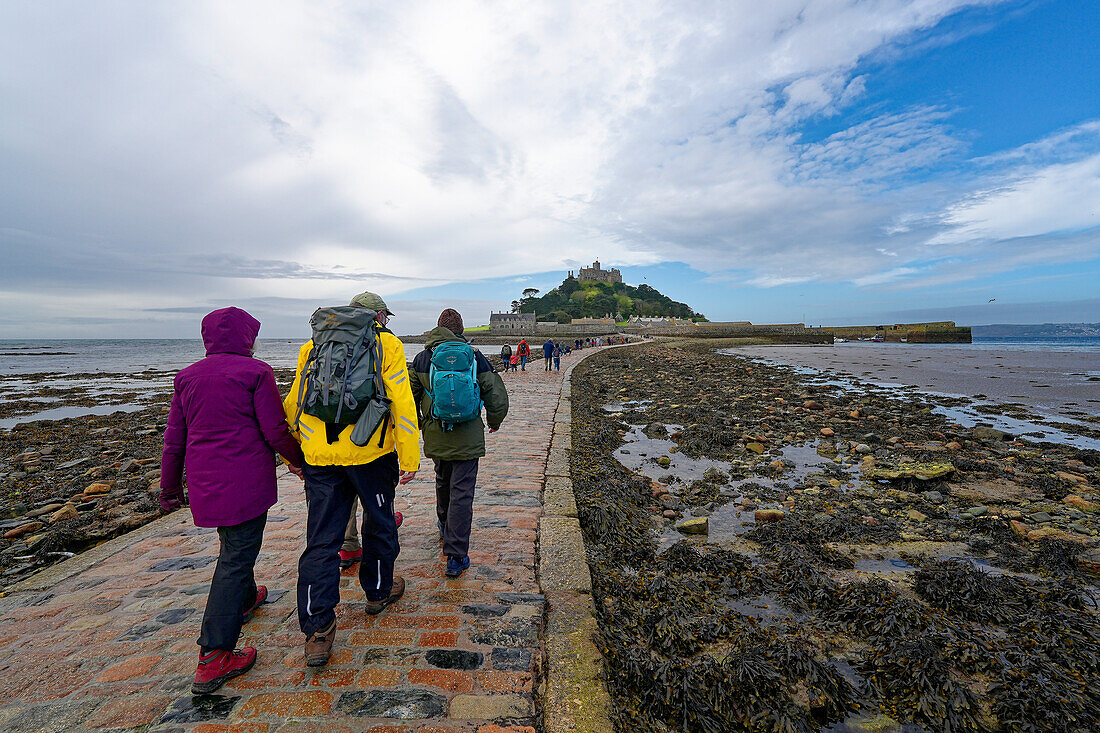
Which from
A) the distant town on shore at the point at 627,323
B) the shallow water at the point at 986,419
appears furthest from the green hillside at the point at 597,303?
the shallow water at the point at 986,419

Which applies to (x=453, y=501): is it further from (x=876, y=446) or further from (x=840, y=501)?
(x=876, y=446)

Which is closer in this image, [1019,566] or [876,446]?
[1019,566]

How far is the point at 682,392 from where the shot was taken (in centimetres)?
1530

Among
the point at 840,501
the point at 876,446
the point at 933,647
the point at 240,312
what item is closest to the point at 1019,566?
the point at 840,501

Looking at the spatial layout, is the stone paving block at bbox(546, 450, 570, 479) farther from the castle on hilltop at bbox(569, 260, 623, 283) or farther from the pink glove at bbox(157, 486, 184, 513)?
the castle on hilltop at bbox(569, 260, 623, 283)

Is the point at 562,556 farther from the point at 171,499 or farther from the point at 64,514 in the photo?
the point at 64,514

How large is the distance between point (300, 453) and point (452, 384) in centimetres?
104

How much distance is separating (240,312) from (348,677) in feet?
6.57

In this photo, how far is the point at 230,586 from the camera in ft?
7.83

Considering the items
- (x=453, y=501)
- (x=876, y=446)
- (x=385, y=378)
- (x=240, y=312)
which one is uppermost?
(x=240, y=312)

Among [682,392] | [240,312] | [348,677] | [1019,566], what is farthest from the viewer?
[682,392]

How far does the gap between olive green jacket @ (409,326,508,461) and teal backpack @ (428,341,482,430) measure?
110mm

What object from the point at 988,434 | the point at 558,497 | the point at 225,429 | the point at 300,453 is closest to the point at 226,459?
the point at 225,429

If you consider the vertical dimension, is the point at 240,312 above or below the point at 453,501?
above
